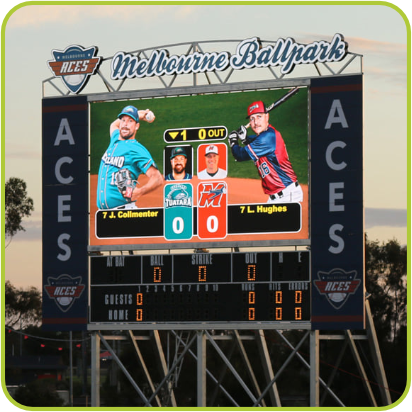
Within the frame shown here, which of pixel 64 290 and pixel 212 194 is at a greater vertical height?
pixel 212 194

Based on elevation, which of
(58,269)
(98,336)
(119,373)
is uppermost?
(58,269)

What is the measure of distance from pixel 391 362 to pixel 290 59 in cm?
2143

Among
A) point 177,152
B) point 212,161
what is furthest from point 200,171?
point 177,152

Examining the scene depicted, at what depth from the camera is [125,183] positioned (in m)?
25.7

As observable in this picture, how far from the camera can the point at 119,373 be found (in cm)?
→ 4944

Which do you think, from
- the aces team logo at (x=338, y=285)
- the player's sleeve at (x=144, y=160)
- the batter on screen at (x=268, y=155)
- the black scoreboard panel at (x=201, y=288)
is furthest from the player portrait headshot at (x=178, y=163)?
the aces team logo at (x=338, y=285)

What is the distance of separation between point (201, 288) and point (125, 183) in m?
3.22

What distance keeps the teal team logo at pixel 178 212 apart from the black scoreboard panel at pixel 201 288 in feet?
1.80

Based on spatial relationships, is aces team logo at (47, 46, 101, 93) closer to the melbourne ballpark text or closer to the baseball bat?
the melbourne ballpark text

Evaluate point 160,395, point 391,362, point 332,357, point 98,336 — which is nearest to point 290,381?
point 332,357

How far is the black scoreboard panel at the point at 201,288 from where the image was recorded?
944 inches

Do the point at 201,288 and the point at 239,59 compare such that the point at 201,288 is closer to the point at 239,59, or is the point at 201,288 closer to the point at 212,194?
the point at 212,194

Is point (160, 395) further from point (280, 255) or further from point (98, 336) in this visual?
point (280, 255)

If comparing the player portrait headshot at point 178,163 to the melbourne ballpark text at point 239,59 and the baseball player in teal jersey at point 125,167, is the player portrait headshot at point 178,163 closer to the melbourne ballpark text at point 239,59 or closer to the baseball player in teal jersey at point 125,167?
the baseball player in teal jersey at point 125,167
